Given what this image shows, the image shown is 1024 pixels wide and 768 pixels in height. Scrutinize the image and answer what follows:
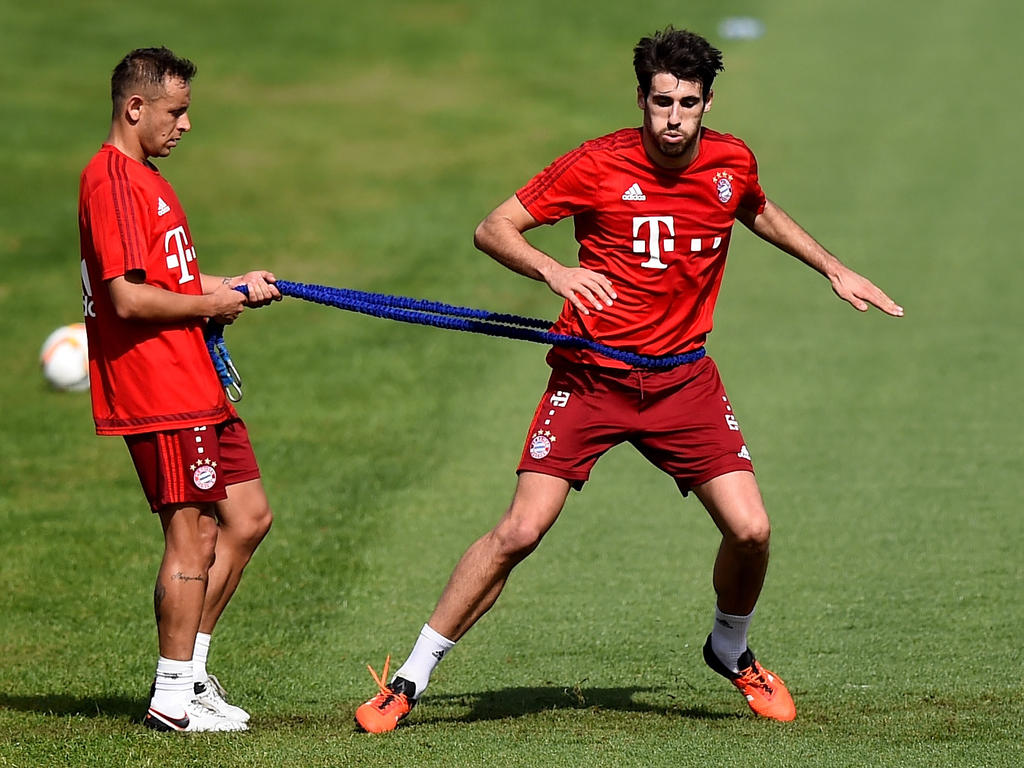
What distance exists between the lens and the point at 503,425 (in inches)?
368

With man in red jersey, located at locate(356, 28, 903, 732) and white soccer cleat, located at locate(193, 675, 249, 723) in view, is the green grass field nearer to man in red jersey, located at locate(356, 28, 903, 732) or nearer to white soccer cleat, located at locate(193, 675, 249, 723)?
white soccer cleat, located at locate(193, 675, 249, 723)

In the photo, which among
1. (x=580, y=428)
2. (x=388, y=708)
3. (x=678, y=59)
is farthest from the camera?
(x=580, y=428)

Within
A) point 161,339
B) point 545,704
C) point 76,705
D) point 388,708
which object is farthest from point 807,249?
point 76,705

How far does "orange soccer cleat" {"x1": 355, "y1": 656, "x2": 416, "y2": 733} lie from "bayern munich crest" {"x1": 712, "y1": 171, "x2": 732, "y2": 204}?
76.3 inches

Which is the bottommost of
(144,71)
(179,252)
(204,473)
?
(204,473)

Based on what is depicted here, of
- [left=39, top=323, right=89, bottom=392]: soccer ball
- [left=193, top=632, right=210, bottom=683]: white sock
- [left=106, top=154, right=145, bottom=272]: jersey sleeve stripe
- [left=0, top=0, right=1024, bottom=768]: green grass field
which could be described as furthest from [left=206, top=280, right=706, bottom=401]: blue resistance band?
[left=39, top=323, right=89, bottom=392]: soccer ball

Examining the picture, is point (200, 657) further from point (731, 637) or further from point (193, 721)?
point (731, 637)

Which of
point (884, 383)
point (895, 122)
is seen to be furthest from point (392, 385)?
point (895, 122)

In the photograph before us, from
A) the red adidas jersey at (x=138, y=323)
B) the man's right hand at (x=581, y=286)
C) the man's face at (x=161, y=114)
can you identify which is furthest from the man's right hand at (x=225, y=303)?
the man's right hand at (x=581, y=286)

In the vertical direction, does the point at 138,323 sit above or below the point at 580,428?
above

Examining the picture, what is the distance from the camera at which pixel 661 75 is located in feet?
15.9

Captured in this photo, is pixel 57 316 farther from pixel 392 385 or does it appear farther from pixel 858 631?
pixel 858 631

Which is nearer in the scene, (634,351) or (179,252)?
(179,252)

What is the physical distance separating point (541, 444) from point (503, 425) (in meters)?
4.32
